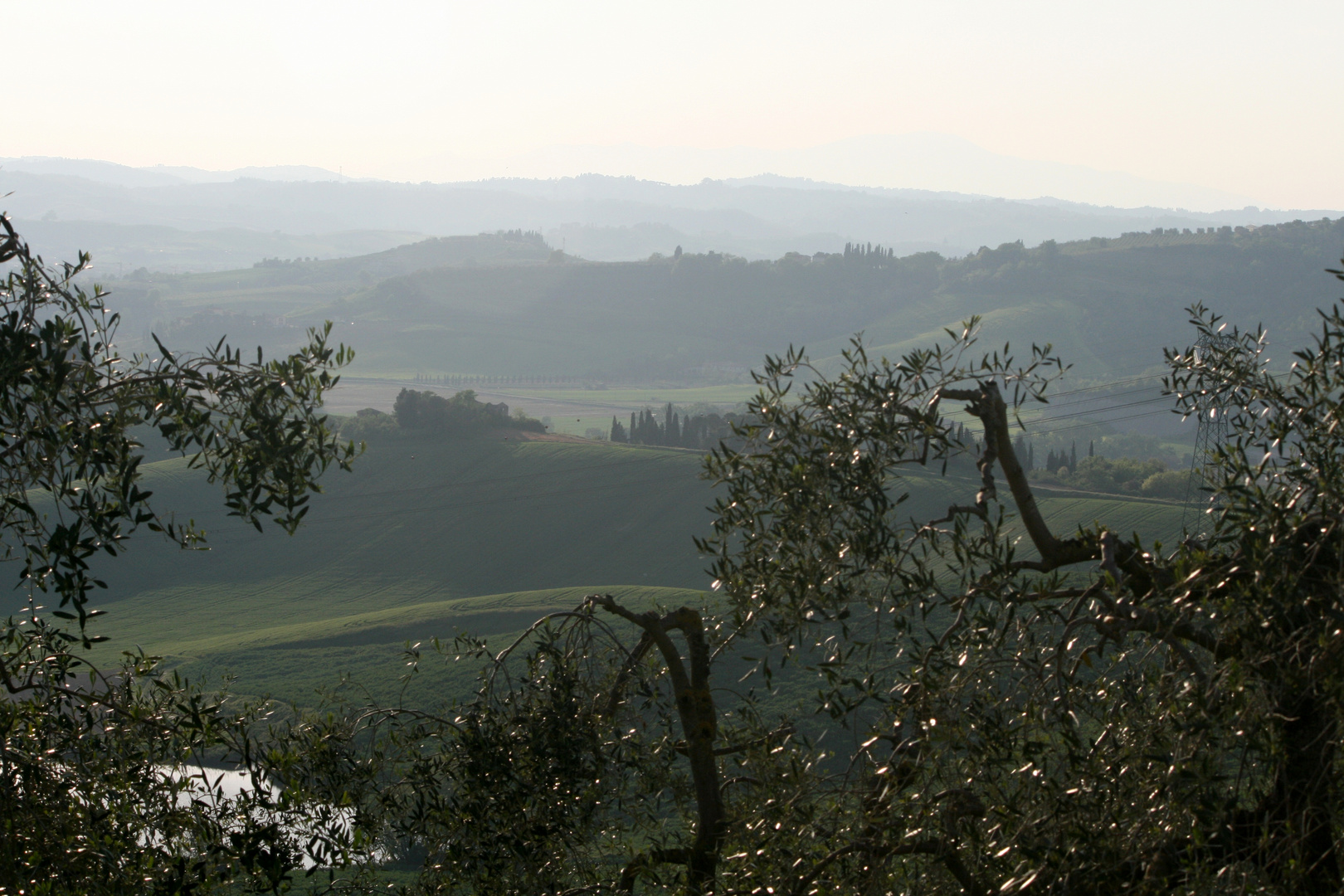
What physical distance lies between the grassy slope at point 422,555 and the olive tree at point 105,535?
5652cm

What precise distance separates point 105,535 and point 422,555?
86431 millimetres

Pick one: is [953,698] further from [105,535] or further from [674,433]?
[674,433]

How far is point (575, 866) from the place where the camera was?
23.6 ft

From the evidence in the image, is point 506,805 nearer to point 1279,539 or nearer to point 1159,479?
point 1279,539

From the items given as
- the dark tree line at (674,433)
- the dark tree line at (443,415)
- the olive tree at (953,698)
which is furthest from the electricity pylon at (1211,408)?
the dark tree line at (443,415)

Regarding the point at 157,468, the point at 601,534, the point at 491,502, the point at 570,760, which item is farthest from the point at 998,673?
the point at 157,468

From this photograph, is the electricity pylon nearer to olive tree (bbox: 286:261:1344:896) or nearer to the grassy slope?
olive tree (bbox: 286:261:1344:896)

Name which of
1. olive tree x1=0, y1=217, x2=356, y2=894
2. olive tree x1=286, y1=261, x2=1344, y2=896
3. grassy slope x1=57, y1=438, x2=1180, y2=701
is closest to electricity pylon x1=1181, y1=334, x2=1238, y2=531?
olive tree x1=286, y1=261, x2=1344, y2=896

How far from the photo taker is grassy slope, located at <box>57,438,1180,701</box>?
69125 millimetres

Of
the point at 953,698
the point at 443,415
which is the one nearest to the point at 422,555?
the point at 443,415

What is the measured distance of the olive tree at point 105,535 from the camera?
4.72 metres

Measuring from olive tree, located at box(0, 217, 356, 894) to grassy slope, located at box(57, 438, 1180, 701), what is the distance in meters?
56.5

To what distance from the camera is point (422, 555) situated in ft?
291

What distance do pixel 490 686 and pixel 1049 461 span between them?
9341 centimetres
